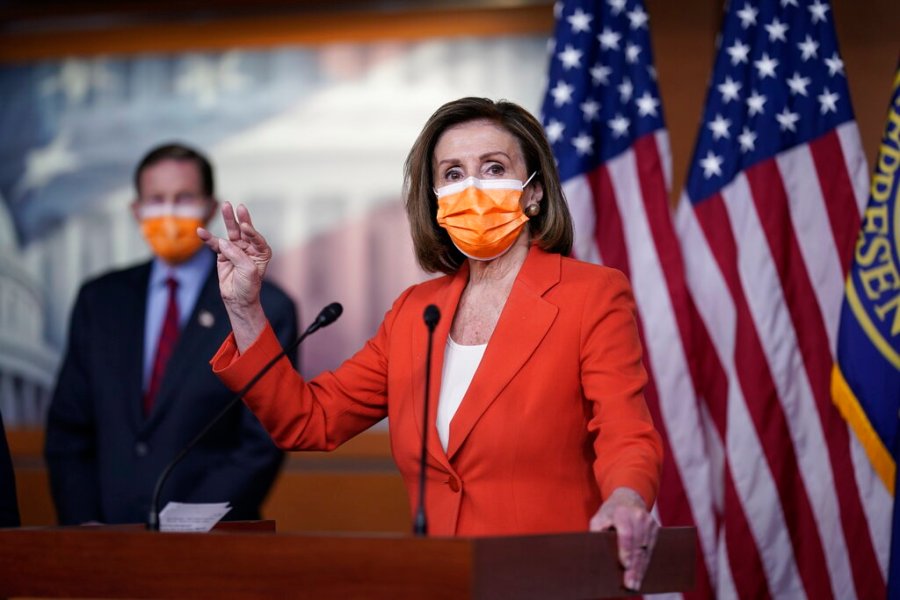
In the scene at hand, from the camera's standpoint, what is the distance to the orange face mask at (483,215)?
2504mm

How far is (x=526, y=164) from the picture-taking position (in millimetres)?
2621

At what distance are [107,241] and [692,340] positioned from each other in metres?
2.71

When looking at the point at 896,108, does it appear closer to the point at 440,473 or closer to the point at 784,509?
the point at 784,509

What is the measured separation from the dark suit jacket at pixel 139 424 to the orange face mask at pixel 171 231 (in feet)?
0.39

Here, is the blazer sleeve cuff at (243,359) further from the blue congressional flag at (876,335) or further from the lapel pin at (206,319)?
the blue congressional flag at (876,335)

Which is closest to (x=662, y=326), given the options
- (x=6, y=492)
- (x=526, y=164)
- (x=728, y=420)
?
(x=728, y=420)

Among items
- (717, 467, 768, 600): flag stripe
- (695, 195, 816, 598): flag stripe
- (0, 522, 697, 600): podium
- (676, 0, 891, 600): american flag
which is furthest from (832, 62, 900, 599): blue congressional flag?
(0, 522, 697, 600): podium

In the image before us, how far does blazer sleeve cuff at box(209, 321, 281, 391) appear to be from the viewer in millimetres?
2361

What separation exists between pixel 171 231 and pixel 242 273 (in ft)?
5.46

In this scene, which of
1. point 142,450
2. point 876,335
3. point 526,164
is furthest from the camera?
point 142,450

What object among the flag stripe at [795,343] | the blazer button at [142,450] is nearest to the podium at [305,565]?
the blazer button at [142,450]

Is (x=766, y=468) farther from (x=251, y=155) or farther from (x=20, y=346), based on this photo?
(x=20, y=346)

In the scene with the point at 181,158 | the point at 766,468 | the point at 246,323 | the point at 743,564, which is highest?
the point at 181,158

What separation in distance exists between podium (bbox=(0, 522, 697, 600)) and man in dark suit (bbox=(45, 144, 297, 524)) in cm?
149
